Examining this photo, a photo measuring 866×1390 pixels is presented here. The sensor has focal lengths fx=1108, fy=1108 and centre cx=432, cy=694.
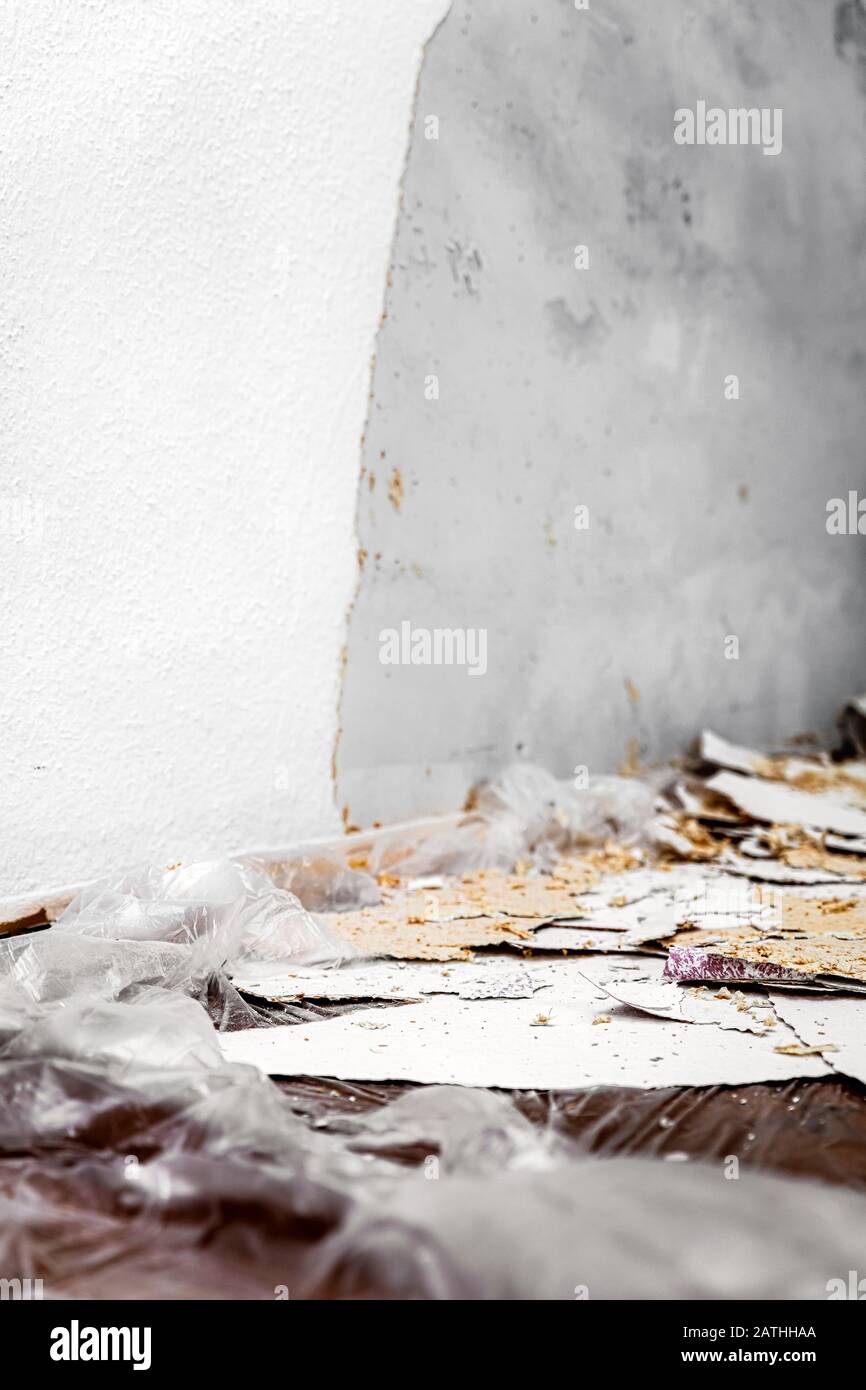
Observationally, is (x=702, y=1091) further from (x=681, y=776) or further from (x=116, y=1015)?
(x=681, y=776)

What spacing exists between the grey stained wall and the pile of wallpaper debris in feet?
1.09

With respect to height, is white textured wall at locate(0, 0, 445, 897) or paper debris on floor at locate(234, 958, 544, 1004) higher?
white textured wall at locate(0, 0, 445, 897)

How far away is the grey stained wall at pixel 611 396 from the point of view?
7.97 feet

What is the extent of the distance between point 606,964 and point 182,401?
1214 millimetres

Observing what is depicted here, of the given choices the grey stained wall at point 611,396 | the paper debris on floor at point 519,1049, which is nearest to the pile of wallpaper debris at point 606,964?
the paper debris on floor at point 519,1049

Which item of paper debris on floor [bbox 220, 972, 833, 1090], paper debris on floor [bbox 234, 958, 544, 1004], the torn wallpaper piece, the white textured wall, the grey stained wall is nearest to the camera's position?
paper debris on floor [bbox 220, 972, 833, 1090]

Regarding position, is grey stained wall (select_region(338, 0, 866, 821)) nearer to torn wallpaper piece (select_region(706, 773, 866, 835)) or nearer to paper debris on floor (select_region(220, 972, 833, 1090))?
torn wallpaper piece (select_region(706, 773, 866, 835))

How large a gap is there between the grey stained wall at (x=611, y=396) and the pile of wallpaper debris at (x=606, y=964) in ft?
1.09

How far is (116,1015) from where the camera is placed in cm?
123

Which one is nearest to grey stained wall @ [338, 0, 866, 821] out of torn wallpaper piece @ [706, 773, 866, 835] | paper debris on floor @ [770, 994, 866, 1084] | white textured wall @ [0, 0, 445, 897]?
white textured wall @ [0, 0, 445, 897]

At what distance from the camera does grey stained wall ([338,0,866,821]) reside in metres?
2.43

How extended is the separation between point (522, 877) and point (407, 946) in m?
0.57

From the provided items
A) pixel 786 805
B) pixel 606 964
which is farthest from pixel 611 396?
Answer: pixel 606 964

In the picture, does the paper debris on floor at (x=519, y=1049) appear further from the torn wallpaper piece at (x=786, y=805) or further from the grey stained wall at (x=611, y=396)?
the torn wallpaper piece at (x=786, y=805)
